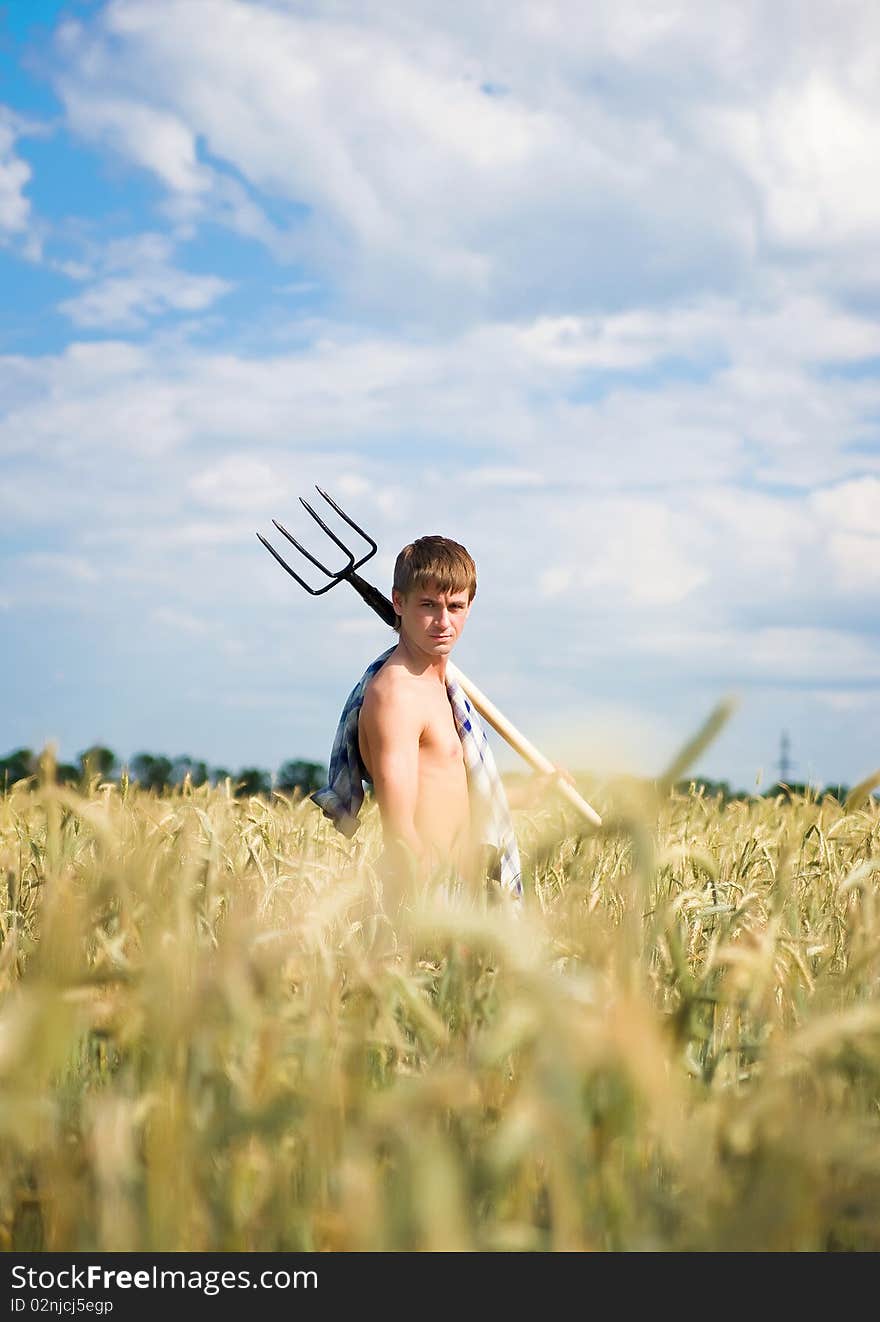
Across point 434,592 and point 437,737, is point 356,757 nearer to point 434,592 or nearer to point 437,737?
point 437,737

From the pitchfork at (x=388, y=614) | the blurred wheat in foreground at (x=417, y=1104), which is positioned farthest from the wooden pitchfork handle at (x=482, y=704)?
the blurred wheat in foreground at (x=417, y=1104)

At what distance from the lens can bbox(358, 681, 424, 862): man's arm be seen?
323cm

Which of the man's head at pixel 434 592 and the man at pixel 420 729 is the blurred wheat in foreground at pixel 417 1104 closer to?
the man at pixel 420 729

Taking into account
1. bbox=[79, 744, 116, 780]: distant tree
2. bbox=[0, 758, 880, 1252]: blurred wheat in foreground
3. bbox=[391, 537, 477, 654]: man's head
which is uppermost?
bbox=[391, 537, 477, 654]: man's head

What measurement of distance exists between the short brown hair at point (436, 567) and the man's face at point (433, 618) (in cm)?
2

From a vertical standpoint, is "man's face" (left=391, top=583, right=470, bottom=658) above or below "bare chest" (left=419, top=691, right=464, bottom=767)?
above

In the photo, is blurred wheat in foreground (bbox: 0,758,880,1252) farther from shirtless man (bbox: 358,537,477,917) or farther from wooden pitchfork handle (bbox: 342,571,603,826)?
wooden pitchfork handle (bbox: 342,571,603,826)

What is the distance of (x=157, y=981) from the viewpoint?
3.06ft

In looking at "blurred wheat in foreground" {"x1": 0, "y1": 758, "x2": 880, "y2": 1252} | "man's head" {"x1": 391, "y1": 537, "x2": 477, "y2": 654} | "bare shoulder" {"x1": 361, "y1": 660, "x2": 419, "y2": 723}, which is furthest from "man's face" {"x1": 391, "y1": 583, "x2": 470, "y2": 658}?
"blurred wheat in foreground" {"x1": 0, "y1": 758, "x2": 880, "y2": 1252}

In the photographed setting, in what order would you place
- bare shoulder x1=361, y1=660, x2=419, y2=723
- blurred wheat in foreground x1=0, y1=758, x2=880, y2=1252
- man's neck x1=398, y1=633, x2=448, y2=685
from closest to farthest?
blurred wheat in foreground x1=0, y1=758, x2=880, y2=1252 < bare shoulder x1=361, y1=660, x2=419, y2=723 < man's neck x1=398, y1=633, x2=448, y2=685

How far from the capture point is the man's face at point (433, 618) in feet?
11.0

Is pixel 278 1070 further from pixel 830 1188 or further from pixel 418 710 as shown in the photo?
pixel 418 710

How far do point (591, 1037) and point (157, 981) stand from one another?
0.36 meters
